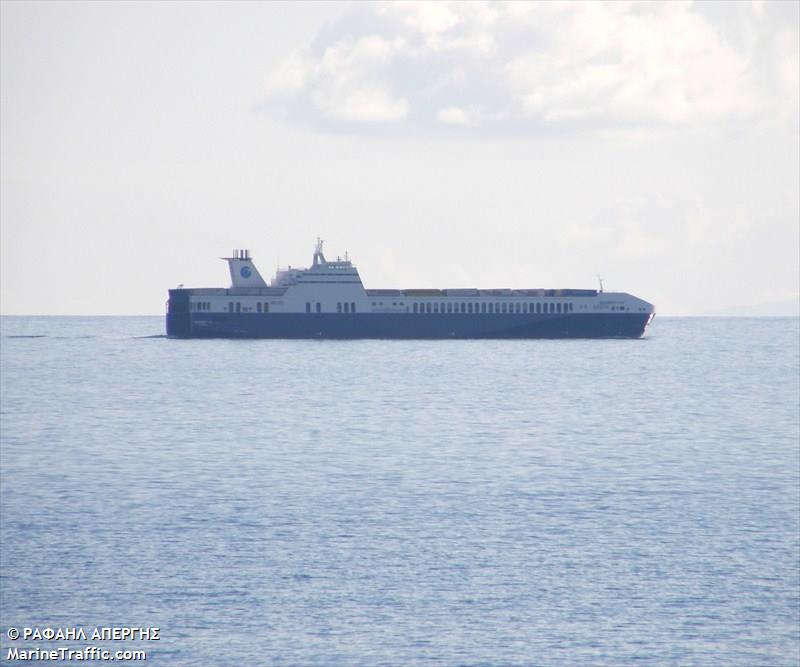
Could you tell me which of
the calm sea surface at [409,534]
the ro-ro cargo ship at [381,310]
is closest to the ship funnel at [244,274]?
the ro-ro cargo ship at [381,310]

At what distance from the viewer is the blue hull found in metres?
138

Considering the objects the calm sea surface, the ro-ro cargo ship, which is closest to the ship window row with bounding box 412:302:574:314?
the ro-ro cargo ship

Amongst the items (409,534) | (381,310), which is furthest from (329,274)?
(409,534)

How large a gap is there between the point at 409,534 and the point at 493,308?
103 m

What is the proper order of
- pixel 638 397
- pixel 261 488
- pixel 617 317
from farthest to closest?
pixel 617 317
pixel 638 397
pixel 261 488

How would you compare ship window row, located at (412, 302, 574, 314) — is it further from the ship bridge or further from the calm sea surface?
the calm sea surface

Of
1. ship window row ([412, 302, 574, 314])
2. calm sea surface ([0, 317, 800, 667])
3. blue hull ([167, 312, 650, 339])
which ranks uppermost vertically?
ship window row ([412, 302, 574, 314])

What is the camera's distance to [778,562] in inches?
1297

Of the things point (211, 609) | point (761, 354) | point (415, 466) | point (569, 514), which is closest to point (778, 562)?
point (569, 514)

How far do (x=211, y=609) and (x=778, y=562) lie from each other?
14914 mm

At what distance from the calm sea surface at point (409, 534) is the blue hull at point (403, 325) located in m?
58.9

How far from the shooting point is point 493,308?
138 metres

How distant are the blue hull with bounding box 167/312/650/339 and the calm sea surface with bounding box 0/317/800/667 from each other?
58.9 m

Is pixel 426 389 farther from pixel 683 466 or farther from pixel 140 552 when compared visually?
pixel 140 552
